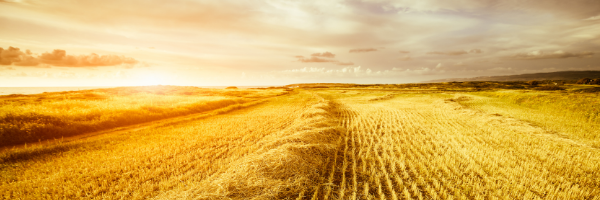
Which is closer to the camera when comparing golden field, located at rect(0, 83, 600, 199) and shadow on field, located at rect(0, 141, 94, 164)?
golden field, located at rect(0, 83, 600, 199)

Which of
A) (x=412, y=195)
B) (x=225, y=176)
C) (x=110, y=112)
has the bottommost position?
(x=412, y=195)

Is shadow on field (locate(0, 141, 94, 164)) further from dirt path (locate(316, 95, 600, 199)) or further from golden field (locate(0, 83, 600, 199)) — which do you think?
dirt path (locate(316, 95, 600, 199))

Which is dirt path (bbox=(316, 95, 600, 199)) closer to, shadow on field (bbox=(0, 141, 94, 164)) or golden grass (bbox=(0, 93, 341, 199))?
golden grass (bbox=(0, 93, 341, 199))

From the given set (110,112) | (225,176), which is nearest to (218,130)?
(225,176)

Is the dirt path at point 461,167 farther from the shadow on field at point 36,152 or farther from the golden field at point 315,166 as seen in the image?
the shadow on field at point 36,152

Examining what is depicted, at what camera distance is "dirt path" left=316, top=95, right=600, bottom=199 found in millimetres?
5652

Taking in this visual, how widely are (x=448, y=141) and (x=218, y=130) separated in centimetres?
1264

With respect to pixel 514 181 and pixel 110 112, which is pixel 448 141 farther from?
pixel 110 112

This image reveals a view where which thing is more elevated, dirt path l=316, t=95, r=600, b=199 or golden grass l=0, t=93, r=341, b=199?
golden grass l=0, t=93, r=341, b=199

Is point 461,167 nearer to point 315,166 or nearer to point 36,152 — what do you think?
point 315,166

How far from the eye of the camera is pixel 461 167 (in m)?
7.20

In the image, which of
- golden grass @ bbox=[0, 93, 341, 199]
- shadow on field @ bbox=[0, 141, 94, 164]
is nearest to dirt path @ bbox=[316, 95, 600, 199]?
golden grass @ bbox=[0, 93, 341, 199]

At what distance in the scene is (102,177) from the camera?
653 centimetres

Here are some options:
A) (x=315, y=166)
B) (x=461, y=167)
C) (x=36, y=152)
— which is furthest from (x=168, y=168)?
(x=461, y=167)
